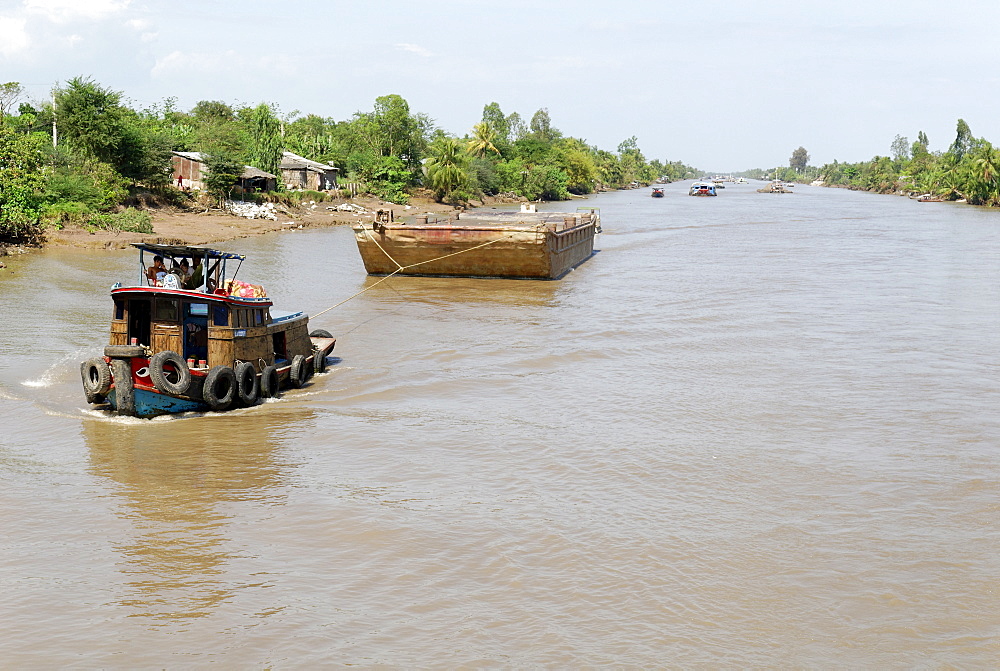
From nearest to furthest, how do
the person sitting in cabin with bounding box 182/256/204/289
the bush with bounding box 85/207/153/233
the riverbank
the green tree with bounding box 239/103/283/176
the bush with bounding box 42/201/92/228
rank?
the person sitting in cabin with bounding box 182/256/204/289, the riverbank, the bush with bounding box 42/201/92/228, the bush with bounding box 85/207/153/233, the green tree with bounding box 239/103/283/176

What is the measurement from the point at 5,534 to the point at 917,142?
188m

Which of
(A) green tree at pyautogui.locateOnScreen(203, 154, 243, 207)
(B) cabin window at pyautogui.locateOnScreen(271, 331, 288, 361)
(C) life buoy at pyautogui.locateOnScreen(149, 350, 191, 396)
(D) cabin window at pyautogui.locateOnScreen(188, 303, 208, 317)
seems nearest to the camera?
(C) life buoy at pyautogui.locateOnScreen(149, 350, 191, 396)

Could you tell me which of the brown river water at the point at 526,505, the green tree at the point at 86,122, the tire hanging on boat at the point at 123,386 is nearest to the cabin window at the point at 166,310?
the tire hanging on boat at the point at 123,386

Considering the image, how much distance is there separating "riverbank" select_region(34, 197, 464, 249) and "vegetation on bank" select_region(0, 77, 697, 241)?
78cm

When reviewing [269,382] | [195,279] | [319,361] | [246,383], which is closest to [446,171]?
[319,361]

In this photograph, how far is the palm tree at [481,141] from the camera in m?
90.5

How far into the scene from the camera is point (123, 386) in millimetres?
11836

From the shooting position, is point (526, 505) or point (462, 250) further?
point (462, 250)

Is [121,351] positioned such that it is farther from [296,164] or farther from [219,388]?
[296,164]

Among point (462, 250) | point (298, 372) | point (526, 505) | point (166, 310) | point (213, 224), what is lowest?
point (526, 505)

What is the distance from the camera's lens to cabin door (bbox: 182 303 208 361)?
12352mm

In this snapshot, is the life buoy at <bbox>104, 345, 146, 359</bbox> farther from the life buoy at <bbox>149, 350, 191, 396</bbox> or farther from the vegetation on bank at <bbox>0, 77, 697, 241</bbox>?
the vegetation on bank at <bbox>0, 77, 697, 241</bbox>

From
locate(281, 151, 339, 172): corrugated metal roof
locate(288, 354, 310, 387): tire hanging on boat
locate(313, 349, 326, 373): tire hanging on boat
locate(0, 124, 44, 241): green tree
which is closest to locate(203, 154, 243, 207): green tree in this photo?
locate(281, 151, 339, 172): corrugated metal roof

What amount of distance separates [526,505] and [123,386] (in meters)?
5.90
